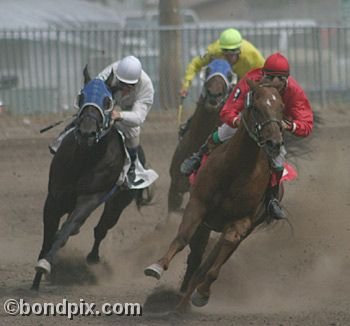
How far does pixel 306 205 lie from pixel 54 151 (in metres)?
3.47

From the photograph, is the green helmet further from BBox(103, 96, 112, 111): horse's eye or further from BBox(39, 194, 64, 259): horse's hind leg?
BBox(39, 194, 64, 259): horse's hind leg

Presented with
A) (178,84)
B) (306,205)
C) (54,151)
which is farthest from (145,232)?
(178,84)

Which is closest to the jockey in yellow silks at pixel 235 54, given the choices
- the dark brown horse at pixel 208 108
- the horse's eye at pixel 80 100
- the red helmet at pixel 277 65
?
the dark brown horse at pixel 208 108

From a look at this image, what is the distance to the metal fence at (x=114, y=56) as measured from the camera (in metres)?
16.9

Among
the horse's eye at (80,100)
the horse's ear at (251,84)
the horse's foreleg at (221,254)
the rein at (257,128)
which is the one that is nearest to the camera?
the rein at (257,128)

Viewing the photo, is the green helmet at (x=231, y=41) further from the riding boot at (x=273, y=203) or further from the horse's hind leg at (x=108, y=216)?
the riding boot at (x=273, y=203)

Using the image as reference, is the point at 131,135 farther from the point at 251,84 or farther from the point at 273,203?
the point at 251,84

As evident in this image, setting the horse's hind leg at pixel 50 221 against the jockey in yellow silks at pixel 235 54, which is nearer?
the horse's hind leg at pixel 50 221

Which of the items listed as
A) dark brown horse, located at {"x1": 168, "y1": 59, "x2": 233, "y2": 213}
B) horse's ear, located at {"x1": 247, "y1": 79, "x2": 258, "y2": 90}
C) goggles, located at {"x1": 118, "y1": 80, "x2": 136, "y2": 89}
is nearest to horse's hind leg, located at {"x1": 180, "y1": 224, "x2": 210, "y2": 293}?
horse's ear, located at {"x1": 247, "y1": 79, "x2": 258, "y2": 90}

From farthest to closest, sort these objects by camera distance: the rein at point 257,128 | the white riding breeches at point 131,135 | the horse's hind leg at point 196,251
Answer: the white riding breeches at point 131,135 → the horse's hind leg at point 196,251 → the rein at point 257,128

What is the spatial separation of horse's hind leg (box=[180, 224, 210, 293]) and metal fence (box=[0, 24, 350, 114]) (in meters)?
8.56

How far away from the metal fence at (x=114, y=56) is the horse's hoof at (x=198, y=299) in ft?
30.4

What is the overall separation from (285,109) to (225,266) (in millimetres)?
1976

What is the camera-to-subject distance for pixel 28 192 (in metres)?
13.3
